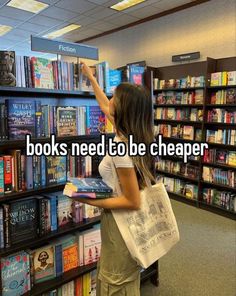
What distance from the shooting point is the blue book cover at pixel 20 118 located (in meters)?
1.49

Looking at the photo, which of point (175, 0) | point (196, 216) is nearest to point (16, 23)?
point (175, 0)

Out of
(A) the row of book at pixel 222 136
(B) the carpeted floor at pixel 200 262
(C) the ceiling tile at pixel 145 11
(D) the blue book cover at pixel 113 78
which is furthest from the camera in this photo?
(C) the ceiling tile at pixel 145 11

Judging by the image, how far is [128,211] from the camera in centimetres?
123

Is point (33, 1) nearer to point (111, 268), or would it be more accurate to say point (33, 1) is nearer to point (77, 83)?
point (77, 83)

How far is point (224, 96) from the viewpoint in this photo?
384cm

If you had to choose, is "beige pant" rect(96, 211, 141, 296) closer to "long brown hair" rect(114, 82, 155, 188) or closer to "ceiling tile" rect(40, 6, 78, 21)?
"long brown hair" rect(114, 82, 155, 188)

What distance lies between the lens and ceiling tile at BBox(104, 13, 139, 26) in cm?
522

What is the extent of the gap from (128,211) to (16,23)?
573 centimetres

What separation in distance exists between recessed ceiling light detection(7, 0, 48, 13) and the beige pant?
4.51m

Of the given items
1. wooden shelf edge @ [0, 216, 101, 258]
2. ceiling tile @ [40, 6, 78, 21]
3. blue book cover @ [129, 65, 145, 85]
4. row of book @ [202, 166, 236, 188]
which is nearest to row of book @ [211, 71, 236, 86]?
row of book @ [202, 166, 236, 188]

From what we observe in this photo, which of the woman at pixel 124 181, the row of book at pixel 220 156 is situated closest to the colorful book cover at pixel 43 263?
the woman at pixel 124 181

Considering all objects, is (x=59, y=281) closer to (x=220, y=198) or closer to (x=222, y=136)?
(x=220, y=198)

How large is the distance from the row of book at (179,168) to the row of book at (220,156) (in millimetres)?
277

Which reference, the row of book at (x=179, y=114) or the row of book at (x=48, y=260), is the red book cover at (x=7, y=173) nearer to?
the row of book at (x=48, y=260)
